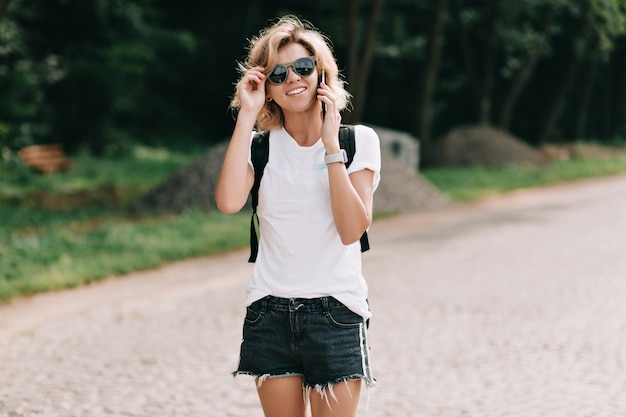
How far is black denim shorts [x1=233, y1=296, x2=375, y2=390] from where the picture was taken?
328cm

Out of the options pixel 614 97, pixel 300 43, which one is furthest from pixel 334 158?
pixel 614 97

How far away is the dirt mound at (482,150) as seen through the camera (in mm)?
26281

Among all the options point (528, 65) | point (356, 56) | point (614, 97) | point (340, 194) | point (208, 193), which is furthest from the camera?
point (614, 97)

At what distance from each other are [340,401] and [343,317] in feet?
0.90

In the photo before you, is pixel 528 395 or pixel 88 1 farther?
pixel 88 1

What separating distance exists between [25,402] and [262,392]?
2906mm

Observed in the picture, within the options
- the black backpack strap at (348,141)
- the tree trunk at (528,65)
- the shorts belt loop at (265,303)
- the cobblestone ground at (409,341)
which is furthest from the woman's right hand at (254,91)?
the tree trunk at (528,65)

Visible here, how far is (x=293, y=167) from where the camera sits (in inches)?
132

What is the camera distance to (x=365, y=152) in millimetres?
3363

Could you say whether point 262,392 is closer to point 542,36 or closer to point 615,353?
point 615,353

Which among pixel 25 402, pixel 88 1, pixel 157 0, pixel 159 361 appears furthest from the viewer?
pixel 157 0

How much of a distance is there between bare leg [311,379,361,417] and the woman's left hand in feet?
2.55

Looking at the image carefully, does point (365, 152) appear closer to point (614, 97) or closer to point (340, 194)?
point (340, 194)

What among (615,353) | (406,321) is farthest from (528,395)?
(406,321)
